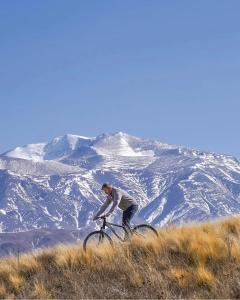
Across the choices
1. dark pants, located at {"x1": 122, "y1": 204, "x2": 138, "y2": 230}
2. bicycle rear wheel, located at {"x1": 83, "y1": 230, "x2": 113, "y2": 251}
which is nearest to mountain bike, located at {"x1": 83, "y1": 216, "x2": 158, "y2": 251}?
bicycle rear wheel, located at {"x1": 83, "y1": 230, "x2": 113, "y2": 251}

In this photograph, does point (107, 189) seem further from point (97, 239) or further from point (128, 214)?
point (97, 239)

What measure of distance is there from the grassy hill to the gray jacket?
205 centimetres

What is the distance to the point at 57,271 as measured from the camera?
54.0 ft

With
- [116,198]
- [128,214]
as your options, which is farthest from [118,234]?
[116,198]

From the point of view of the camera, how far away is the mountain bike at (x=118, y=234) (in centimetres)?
1858

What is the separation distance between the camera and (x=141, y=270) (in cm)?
1470

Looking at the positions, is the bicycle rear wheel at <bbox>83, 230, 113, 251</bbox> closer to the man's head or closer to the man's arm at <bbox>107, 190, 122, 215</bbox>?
the man's arm at <bbox>107, 190, 122, 215</bbox>

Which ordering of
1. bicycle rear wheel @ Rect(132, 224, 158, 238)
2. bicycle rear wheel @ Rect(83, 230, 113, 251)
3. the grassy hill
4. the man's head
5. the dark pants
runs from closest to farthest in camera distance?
the grassy hill
bicycle rear wheel @ Rect(132, 224, 158, 238)
bicycle rear wheel @ Rect(83, 230, 113, 251)
the dark pants
the man's head

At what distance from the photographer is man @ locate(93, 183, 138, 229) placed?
65.3ft

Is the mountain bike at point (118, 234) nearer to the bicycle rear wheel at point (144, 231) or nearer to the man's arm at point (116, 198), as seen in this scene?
the bicycle rear wheel at point (144, 231)

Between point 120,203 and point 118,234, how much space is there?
56.5 inches

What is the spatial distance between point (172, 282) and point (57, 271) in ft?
12.6

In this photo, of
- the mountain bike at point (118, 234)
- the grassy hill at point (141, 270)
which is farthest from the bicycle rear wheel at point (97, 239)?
the grassy hill at point (141, 270)

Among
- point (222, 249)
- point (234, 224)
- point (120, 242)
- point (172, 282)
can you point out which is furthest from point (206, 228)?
point (172, 282)
